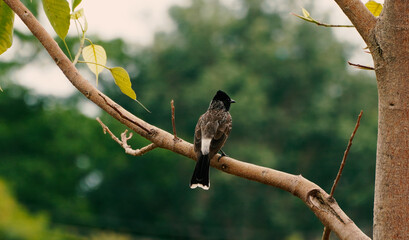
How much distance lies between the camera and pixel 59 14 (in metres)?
1.68

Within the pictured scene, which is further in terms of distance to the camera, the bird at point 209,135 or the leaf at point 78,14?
the bird at point 209,135

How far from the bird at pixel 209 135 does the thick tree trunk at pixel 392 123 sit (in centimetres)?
139

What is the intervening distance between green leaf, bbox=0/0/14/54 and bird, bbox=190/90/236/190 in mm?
1149

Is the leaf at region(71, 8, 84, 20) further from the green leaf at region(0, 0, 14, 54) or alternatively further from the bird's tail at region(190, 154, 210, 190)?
the bird's tail at region(190, 154, 210, 190)

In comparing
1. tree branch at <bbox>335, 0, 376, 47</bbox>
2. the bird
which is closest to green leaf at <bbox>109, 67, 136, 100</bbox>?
tree branch at <bbox>335, 0, 376, 47</bbox>

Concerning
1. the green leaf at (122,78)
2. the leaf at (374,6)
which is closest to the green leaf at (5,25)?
the green leaf at (122,78)

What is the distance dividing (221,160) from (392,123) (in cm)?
71

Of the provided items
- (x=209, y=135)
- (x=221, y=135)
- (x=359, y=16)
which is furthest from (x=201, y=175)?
(x=359, y=16)

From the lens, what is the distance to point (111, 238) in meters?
19.6

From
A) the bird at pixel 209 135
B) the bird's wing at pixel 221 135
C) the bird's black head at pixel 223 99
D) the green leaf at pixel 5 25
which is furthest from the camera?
the bird's black head at pixel 223 99

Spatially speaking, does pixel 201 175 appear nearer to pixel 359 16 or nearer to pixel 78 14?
pixel 78 14

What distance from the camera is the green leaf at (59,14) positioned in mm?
1669

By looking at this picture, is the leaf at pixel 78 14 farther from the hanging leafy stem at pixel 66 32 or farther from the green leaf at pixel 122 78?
the green leaf at pixel 122 78

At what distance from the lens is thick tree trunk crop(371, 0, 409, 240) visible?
1407mm
